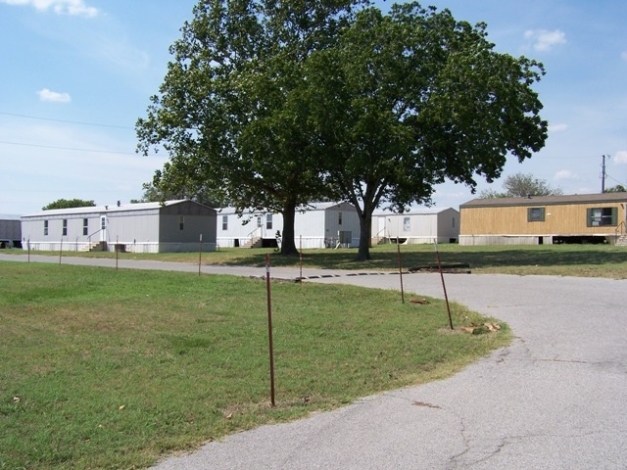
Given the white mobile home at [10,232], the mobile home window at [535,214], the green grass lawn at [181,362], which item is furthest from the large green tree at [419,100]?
the white mobile home at [10,232]

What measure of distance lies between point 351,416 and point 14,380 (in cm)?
371

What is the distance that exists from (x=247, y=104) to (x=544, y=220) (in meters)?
26.0

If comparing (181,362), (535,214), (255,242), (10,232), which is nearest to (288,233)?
Answer: (255,242)

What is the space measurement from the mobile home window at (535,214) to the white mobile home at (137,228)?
22880 millimetres

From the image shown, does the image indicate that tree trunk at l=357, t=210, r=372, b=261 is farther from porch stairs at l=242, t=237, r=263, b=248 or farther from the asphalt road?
porch stairs at l=242, t=237, r=263, b=248

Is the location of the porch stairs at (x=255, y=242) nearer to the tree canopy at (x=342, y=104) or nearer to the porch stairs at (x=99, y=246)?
the porch stairs at (x=99, y=246)

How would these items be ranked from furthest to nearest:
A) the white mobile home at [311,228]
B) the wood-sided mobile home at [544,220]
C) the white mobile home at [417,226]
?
the white mobile home at [417,226], the white mobile home at [311,228], the wood-sided mobile home at [544,220]

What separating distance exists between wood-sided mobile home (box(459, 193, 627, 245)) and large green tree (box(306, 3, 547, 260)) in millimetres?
18433

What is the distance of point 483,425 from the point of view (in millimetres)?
5637

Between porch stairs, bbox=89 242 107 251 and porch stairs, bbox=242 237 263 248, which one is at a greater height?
porch stairs, bbox=242 237 263 248

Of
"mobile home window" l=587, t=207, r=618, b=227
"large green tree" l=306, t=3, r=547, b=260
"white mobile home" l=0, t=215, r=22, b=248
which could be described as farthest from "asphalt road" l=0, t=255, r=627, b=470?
"white mobile home" l=0, t=215, r=22, b=248

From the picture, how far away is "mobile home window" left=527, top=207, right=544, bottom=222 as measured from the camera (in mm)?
46844

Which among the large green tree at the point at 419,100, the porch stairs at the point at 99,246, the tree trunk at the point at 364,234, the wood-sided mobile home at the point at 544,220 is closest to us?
the large green tree at the point at 419,100

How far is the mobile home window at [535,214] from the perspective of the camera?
154 ft
